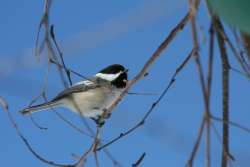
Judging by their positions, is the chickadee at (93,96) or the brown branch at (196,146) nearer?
the brown branch at (196,146)

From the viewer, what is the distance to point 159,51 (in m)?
0.57

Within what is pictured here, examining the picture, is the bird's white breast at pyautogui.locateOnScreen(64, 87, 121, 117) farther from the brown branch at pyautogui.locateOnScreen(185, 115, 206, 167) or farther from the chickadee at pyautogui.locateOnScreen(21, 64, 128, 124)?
the brown branch at pyautogui.locateOnScreen(185, 115, 206, 167)

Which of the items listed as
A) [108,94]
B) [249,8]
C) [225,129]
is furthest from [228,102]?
[108,94]

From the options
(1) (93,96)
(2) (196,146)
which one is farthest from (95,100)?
(2) (196,146)

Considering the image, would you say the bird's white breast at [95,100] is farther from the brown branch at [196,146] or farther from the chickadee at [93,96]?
the brown branch at [196,146]

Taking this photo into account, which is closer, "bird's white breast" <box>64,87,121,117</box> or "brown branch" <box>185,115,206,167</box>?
"brown branch" <box>185,115,206,167</box>

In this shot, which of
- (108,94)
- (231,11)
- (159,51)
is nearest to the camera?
(231,11)

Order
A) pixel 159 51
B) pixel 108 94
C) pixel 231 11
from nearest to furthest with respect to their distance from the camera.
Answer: pixel 231 11, pixel 159 51, pixel 108 94

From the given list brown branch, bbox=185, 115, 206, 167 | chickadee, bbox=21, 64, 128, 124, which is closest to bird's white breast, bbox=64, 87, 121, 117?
chickadee, bbox=21, 64, 128, 124

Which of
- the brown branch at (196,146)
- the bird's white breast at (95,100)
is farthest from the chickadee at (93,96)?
the brown branch at (196,146)

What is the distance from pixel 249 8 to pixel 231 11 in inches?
0.8

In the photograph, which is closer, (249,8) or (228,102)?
(249,8)

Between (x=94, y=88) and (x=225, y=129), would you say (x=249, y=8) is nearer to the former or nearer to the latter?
(x=225, y=129)

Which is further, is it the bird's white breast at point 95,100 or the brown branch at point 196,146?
the bird's white breast at point 95,100
